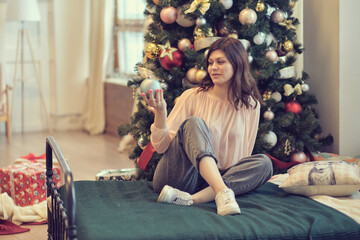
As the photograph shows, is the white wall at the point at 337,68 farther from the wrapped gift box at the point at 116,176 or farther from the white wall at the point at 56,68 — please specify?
the white wall at the point at 56,68

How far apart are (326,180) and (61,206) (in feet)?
3.97

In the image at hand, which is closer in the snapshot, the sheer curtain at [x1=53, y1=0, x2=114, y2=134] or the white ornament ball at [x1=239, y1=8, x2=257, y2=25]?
the white ornament ball at [x1=239, y1=8, x2=257, y2=25]

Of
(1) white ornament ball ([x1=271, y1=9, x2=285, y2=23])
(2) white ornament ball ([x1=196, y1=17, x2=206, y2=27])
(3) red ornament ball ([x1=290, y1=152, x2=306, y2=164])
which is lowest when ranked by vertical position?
(3) red ornament ball ([x1=290, y1=152, x2=306, y2=164])

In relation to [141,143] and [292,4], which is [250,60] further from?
[141,143]

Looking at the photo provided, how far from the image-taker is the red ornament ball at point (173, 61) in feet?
10.7

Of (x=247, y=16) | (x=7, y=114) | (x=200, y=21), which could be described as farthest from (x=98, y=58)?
(x=247, y=16)

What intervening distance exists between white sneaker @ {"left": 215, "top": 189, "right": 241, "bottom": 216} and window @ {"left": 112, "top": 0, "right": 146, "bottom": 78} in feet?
11.7

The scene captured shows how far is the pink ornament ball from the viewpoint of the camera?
324cm

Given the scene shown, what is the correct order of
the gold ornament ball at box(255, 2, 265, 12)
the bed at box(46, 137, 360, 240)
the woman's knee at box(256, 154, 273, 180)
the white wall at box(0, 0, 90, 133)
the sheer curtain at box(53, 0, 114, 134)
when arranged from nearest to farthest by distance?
the bed at box(46, 137, 360, 240), the woman's knee at box(256, 154, 273, 180), the gold ornament ball at box(255, 2, 265, 12), the sheer curtain at box(53, 0, 114, 134), the white wall at box(0, 0, 90, 133)

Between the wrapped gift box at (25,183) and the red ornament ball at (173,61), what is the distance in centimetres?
93

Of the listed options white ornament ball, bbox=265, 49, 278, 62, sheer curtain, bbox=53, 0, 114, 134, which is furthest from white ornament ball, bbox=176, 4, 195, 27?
sheer curtain, bbox=53, 0, 114, 134

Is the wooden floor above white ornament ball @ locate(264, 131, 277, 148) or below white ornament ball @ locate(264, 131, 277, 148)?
below

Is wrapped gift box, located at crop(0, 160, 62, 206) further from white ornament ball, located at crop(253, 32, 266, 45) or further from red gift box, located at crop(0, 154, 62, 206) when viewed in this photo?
white ornament ball, located at crop(253, 32, 266, 45)

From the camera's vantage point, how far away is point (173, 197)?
7.99ft
